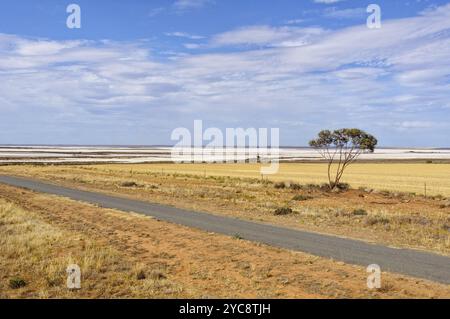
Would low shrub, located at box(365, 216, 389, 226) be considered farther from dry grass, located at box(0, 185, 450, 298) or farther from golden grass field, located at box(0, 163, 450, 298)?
dry grass, located at box(0, 185, 450, 298)

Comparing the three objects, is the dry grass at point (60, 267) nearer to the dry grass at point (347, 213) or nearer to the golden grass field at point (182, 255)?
the golden grass field at point (182, 255)

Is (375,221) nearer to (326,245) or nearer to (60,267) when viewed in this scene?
(326,245)

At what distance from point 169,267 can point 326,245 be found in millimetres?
5878

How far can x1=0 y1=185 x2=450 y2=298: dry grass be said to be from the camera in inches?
405

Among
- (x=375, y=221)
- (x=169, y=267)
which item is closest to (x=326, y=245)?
(x=169, y=267)

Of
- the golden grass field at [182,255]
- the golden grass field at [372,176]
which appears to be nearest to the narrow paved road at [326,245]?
the golden grass field at [182,255]

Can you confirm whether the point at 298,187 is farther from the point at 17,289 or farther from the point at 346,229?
the point at 17,289

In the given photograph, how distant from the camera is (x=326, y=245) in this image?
51.8 ft

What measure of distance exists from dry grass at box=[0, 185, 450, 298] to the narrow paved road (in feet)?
2.82

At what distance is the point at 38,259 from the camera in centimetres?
1297

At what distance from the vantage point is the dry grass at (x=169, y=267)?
10.3 m

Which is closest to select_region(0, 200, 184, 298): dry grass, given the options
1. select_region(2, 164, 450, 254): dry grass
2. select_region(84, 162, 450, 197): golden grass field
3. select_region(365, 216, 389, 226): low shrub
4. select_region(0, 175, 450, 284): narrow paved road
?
select_region(0, 175, 450, 284): narrow paved road
